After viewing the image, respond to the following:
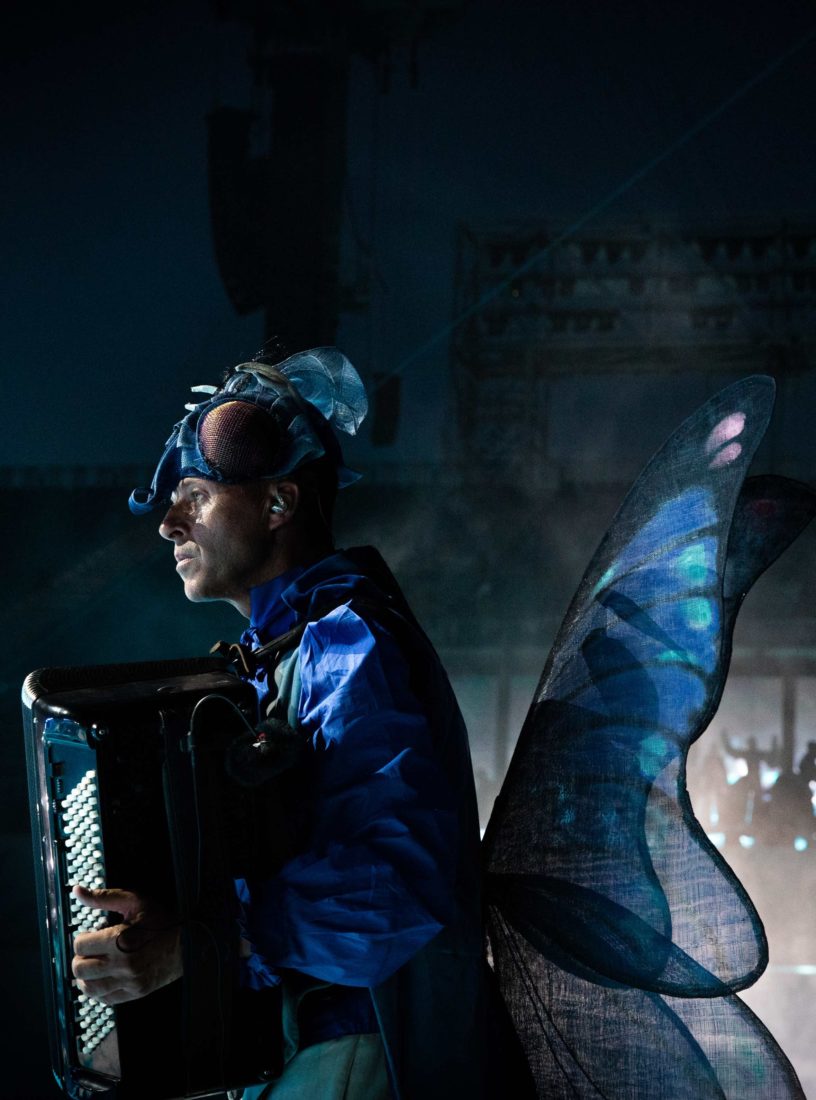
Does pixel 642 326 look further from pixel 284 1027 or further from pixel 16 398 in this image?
pixel 284 1027

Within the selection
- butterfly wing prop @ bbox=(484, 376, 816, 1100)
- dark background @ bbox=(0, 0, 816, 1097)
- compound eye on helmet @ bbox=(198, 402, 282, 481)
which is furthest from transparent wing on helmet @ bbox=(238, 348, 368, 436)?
dark background @ bbox=(0, 0, 816, 1097)

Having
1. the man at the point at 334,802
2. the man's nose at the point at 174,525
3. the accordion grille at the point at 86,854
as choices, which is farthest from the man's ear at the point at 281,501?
the accordion grille at the point at 86,854

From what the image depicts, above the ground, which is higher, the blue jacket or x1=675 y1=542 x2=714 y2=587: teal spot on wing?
x1=675 y1=542 x2=714 y2=587: teal spot on wing

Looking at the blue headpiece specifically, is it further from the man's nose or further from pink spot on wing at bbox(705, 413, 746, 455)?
pink spot on wing at bbox(705, 413, 746, 455)

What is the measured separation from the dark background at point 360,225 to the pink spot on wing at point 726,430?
2.61 metres

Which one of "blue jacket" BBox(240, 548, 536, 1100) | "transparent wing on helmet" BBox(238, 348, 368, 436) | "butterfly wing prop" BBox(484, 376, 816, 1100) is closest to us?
"blue jacket" BBox(240, 548, 536, 1100)

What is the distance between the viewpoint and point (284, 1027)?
45.6 inches

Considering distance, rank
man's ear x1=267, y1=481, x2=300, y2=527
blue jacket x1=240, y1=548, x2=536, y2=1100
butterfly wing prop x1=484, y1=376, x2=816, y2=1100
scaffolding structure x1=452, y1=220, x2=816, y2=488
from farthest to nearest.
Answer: scaffolding structure x1=452, y1=220, x2=816, y2=488 → man's ear x1=267, y1=481, x2=300, y2=527 → butterfly wing prop x1=484, y1=376, x2=816, y2=1100 → blue jacket x1=240, y1=548, x2=536, y2=1100

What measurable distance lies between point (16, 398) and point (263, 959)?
132 inches

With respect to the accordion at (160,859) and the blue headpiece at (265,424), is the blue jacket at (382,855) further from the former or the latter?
the blue headpiece at (265,424)

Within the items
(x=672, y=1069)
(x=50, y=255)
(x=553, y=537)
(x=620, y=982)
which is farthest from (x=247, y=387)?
(x=50, y=255)

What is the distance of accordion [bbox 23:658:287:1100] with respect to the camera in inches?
42.9

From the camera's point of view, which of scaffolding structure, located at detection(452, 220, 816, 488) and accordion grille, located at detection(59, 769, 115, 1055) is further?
scaffolding structure, located at detection(452, 220, 816, 488)

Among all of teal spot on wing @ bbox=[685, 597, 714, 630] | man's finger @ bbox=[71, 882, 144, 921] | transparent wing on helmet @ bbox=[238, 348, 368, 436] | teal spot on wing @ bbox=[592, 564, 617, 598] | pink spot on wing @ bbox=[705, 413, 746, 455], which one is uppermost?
transparent wing on helmet @ bbox=[238, 348, 368, 436]
